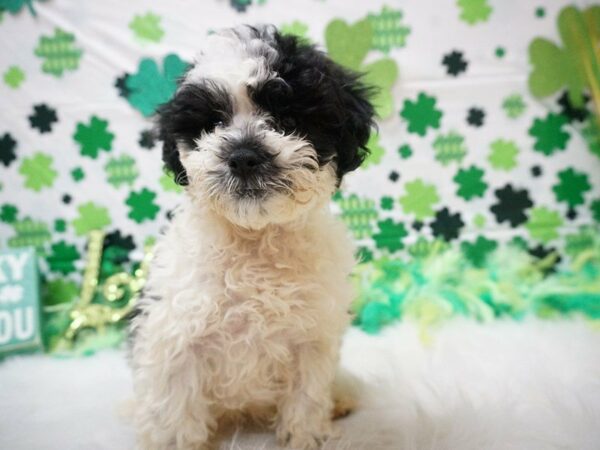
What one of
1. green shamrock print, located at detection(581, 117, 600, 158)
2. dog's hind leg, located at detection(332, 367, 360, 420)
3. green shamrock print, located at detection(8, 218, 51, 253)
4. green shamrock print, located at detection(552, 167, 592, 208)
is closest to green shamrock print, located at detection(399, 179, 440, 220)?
green shamrock print, located at detection(552, 167, 592, 208)

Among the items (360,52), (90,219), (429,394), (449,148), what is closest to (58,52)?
(90,219)

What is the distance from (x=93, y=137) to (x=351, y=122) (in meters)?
1.45

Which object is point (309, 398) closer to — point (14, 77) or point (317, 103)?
point (317, 103)

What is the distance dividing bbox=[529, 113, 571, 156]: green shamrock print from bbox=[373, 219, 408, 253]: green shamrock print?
0.71 meters

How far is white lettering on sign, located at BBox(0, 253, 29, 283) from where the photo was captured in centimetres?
207

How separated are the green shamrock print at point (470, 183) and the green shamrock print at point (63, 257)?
5.73 feet

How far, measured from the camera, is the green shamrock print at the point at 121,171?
7.45ft

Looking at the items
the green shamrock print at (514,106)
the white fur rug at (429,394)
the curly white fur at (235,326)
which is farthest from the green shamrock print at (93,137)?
the green shamrock print at (514,106)

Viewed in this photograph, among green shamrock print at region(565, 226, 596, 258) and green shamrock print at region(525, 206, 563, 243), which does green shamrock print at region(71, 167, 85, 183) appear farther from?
green shamrock print at region(565, 226, 596, 258)

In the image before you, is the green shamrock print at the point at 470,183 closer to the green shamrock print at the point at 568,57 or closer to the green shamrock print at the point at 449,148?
the green shamrock print at the point at 449,148

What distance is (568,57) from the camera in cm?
225

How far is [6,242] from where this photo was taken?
2301 millimetres


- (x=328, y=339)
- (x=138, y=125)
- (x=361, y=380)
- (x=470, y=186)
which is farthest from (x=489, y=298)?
(x=138, y=125)

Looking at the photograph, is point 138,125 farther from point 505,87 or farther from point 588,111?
point 588,111
